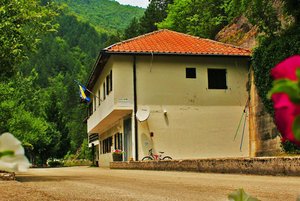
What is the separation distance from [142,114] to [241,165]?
1075cm

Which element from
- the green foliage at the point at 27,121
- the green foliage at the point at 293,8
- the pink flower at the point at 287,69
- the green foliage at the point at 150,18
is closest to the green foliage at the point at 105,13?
the green foliage at the point at 150,18

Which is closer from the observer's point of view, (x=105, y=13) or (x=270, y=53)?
(x=270, y=53)

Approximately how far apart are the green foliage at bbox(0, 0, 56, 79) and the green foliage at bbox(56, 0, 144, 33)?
119387mm

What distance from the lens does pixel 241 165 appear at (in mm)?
10555

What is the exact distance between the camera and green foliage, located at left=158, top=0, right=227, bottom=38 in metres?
36.7

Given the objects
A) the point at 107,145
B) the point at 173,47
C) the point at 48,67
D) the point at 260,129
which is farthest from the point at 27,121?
the point at 48,67

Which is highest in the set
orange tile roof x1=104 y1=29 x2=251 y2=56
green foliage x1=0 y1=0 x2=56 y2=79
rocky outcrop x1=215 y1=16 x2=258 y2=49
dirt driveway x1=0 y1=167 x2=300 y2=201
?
rocky outcrop x1=215 y1=16 x2=258 y2=49

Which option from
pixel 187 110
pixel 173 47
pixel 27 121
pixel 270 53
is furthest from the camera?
pixel 27 121

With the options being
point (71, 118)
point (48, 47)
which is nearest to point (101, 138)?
point (71, 118)

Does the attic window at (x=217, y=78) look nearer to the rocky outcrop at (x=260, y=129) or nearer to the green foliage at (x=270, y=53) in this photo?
the rocky outcrop at (x=260, y=129)

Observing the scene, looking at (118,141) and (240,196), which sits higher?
(118,141)

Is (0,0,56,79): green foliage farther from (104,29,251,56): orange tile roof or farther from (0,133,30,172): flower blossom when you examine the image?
(0,133,30,172): flower blossom

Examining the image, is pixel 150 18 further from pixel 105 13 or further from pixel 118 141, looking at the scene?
pixel 105 13

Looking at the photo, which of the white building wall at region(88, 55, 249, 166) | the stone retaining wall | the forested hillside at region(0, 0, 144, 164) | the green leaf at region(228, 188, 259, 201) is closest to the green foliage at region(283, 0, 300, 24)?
the white building wall at region(88, 55, 249, 166)
